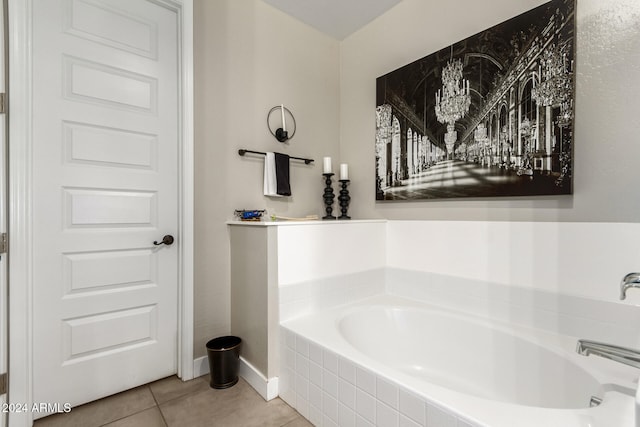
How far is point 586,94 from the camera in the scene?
1.41 metres

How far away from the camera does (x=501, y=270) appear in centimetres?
169

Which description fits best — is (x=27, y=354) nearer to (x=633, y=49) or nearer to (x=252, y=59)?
(x=252, y=59)

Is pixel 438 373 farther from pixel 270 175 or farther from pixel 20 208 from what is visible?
pixel 20 208

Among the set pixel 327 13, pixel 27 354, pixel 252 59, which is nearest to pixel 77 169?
pixel 27 354

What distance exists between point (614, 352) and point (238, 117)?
7.33 ft

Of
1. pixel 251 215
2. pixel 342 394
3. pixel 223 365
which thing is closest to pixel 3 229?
pixel 251 215

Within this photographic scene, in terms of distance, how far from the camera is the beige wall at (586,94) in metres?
1.30

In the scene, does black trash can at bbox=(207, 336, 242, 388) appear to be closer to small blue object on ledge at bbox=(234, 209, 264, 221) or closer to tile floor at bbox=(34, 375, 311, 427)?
tile floor at bbox=(34, 375, 311, 427)

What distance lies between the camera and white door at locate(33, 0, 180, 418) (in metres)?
1.47

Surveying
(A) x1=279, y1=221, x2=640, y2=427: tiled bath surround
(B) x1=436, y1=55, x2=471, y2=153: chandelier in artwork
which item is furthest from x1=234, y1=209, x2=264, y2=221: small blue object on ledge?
(B) x1=436, y1=55, x2=471, y2=153: chandelier in artwork

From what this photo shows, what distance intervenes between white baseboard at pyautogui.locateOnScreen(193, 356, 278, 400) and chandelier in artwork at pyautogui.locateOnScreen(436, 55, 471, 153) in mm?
1790

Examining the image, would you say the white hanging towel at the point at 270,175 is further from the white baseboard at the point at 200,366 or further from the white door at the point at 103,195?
the white baseboard at the point at 200,366

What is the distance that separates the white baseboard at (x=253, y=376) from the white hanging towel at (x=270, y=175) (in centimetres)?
113

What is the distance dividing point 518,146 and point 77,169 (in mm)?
2363
